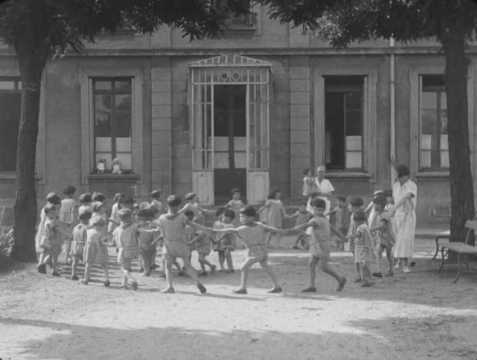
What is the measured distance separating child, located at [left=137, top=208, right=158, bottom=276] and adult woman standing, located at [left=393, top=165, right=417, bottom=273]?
3763mm

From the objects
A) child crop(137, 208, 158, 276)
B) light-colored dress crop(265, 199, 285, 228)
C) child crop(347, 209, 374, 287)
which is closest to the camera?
child crop(347, 209, 374, 287)

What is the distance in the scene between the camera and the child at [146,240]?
1138 centimetres

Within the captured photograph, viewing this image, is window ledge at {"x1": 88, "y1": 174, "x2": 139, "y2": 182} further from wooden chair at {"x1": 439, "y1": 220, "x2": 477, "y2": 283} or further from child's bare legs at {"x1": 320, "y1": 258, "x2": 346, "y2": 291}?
child's bare legs at {"x1": 320, "y1": 258, "x2": 346, "y2": 291}

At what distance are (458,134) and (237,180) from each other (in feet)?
28.4

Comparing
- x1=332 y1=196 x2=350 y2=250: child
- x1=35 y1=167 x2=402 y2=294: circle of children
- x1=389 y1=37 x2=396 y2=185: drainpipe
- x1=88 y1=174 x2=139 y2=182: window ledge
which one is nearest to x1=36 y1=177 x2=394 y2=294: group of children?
x1=35 y1=167 x2=402 y2=294: circle of children

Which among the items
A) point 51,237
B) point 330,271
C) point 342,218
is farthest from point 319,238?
point 342,218

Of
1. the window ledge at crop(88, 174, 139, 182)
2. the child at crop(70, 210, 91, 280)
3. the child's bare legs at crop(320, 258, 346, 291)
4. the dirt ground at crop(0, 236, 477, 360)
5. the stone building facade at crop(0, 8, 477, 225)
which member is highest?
the stone building facade at crop(0, 8, 477, 225)

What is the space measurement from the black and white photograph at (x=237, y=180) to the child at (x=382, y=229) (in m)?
0.03

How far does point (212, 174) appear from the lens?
19.4 metres

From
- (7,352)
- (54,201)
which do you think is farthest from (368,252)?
(7,352)

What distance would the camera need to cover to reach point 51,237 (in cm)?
1159

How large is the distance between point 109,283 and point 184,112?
972 cm

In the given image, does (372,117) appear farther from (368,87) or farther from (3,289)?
(3,289)

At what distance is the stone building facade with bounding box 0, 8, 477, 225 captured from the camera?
781 inches
